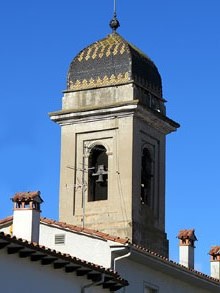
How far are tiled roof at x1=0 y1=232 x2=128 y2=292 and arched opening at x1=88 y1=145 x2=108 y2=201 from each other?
27.2 ft

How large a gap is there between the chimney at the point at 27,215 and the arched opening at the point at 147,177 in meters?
10.2

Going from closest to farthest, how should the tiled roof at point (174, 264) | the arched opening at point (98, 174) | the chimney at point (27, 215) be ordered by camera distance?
1. the chimney at point (27, 215)
2. the tiled roof at point (174, 264)
3. the arched opening at point (98, 174)

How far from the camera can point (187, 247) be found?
41938mm

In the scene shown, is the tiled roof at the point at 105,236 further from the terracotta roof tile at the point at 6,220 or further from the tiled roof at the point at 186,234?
the tiled roof at the point at 186,234

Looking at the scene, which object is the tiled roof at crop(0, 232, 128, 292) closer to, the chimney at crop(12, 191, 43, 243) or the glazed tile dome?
the chimney at crop(12, 191, 43, 243)

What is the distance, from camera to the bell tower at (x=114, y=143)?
4125 cm

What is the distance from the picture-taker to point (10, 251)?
1129 inches

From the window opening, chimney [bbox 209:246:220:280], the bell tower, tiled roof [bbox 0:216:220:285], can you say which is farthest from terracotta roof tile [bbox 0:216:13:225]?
chimney [bbox 209:246:220:280]

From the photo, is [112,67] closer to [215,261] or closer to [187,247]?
[187,247]

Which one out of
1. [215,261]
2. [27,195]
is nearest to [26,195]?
[27,195]

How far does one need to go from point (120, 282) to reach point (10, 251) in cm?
565

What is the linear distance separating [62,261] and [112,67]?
13347 millimetres

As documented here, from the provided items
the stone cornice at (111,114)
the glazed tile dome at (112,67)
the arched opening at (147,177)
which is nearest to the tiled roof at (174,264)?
the arched opening at (147,177)

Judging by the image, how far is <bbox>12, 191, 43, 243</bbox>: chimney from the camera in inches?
1281
